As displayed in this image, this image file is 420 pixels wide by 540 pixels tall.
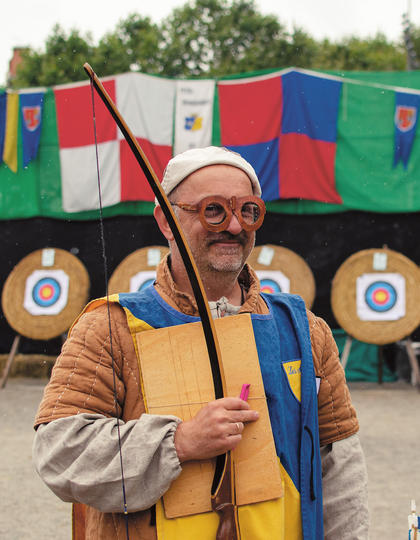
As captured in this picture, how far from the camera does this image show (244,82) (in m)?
5.99

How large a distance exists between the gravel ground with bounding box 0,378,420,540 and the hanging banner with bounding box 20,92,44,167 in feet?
7.26

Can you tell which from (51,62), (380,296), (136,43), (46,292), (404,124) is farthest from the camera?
(136,43)

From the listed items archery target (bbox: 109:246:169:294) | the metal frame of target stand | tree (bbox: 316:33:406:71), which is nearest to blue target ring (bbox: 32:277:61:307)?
archery target (bbox: 109:246:169:294)

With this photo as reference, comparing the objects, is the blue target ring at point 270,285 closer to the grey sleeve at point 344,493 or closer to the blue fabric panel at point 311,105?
the blue fabric panel at point 311,105

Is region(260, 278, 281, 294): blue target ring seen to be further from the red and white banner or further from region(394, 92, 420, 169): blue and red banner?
region(394, 92, 420, 169): blue and red banner

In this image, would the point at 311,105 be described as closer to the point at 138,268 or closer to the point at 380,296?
the point at 380,296

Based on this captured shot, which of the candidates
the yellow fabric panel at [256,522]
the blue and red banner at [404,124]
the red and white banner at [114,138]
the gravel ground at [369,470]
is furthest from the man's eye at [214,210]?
the blue and red banner at [404,124]

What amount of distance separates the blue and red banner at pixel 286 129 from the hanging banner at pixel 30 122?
66.1 inches

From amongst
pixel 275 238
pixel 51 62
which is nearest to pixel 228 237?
pixel 275 238

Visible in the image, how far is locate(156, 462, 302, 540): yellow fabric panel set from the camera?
1.04m

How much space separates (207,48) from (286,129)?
54.9 feet

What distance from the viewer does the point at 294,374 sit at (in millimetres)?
1178

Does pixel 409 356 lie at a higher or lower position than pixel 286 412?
lower

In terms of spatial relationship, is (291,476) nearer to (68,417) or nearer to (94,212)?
(68,417)
